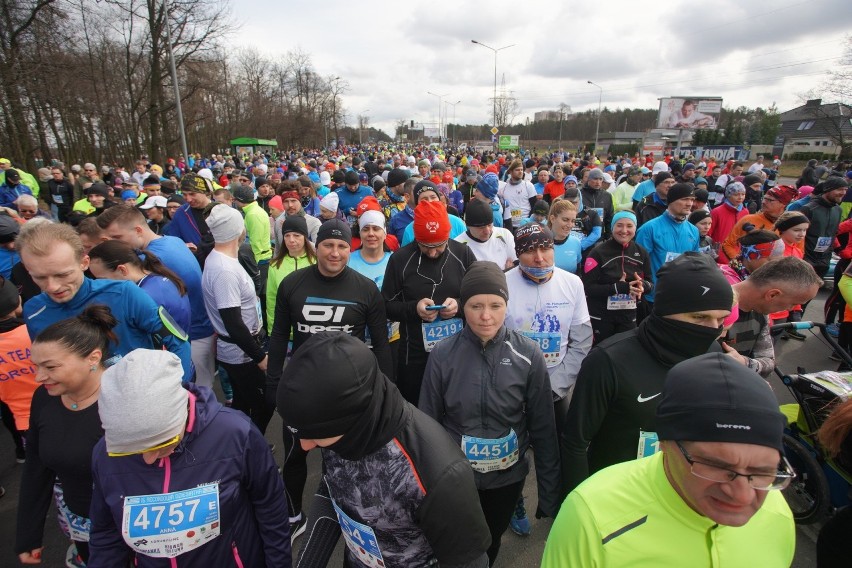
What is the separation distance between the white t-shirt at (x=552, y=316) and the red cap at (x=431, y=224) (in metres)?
0.68

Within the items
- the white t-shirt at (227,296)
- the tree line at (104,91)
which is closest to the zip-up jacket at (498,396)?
the white t-shirt at (227,296)

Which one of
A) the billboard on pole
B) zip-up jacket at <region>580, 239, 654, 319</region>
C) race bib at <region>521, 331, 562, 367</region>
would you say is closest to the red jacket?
zip-up jacket at <region>580, 239, 654, 319</region>

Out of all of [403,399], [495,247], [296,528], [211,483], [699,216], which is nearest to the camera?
[403,399]

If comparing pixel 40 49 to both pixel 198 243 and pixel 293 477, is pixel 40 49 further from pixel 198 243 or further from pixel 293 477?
pixel 293 477

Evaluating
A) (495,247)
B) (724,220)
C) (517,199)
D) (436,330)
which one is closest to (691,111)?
(517,199)

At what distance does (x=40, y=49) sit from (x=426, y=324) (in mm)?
22270

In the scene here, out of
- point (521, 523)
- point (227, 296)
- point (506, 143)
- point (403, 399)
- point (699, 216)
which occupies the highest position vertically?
point (506, 143)

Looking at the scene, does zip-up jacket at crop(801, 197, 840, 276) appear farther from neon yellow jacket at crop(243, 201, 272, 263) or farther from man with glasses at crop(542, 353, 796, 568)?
neon yellow jacket at crop(243, 201, 272, 263)

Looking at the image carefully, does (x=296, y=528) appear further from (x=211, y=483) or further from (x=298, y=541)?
(x=211, y=483)

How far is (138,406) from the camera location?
5.06 ft

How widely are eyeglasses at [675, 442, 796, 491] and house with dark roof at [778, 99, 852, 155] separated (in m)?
49.9

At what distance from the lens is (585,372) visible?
212cm

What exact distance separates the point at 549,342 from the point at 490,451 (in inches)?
43.1

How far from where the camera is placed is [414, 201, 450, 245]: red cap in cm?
334
